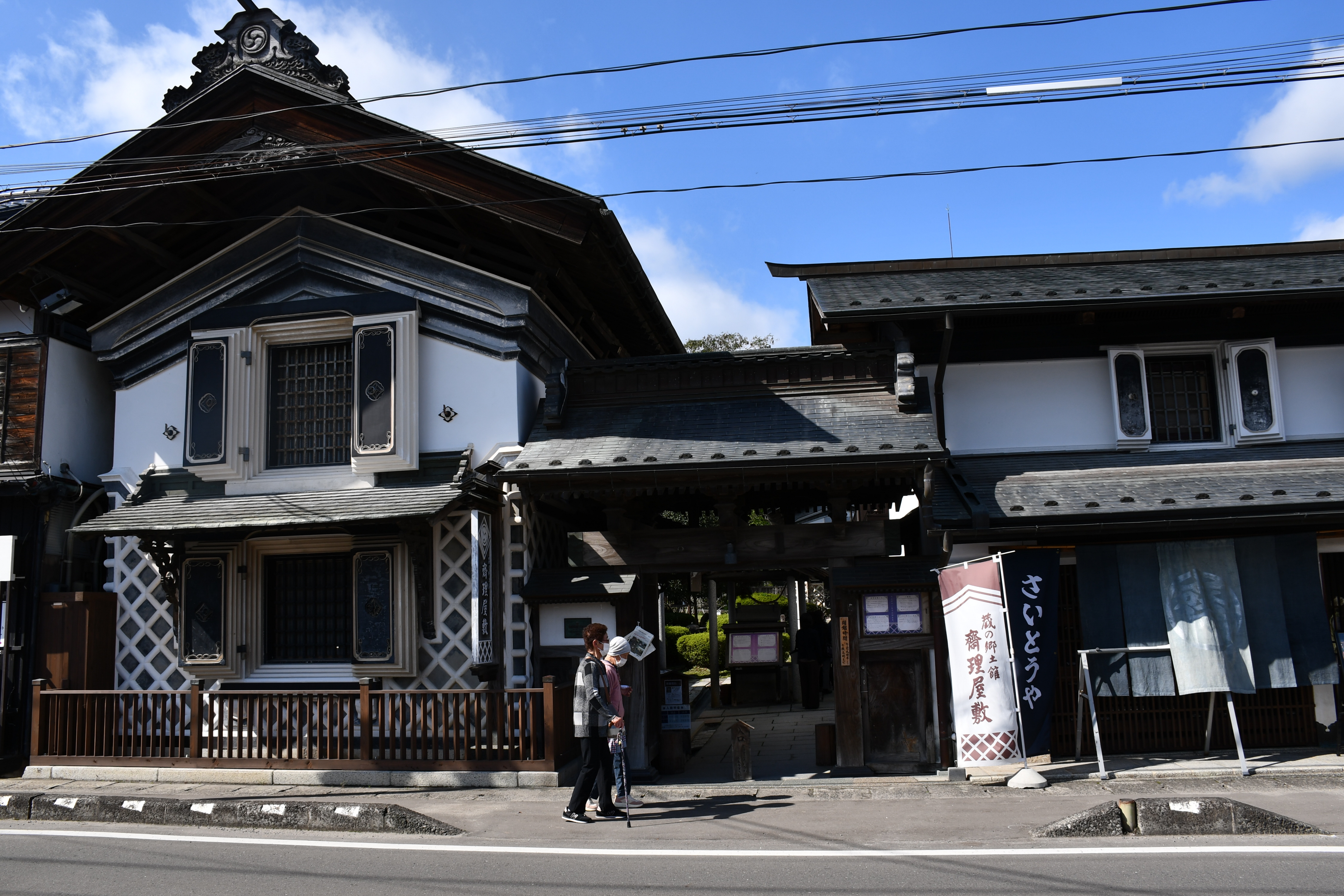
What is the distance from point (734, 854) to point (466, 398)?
6.97 metres

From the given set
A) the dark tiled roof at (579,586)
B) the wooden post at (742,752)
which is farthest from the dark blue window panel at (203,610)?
the wooden post at (742,752)

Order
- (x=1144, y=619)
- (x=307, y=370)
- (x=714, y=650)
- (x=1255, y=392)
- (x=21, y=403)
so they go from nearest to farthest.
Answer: (x=1144, y=619) < (x=1255, y=392) < (x=21, y=403) < (x=307, y=370) < (x=714, y=650)

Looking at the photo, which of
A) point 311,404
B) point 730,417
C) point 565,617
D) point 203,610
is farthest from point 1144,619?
point 203,610

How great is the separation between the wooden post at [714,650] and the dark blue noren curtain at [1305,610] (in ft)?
Answer: 35.1

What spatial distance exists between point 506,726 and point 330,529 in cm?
335

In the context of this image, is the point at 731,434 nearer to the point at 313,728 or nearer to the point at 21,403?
the point at 313,728

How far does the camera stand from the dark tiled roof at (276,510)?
37.6ft

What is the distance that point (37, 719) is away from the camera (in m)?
11.8

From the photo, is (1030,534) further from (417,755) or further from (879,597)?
(417,755)

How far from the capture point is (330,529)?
12.0 metres

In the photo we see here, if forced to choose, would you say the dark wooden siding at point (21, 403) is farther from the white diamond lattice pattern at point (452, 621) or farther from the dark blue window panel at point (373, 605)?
the white diamond lattice pattern at point (452, 621)

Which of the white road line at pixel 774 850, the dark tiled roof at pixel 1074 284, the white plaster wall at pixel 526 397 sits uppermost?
the dark tiled roof at pixel 1074 284

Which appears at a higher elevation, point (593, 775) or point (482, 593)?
point (482, 593)

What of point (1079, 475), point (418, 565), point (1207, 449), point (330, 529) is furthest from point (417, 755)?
point (1207, 449)
